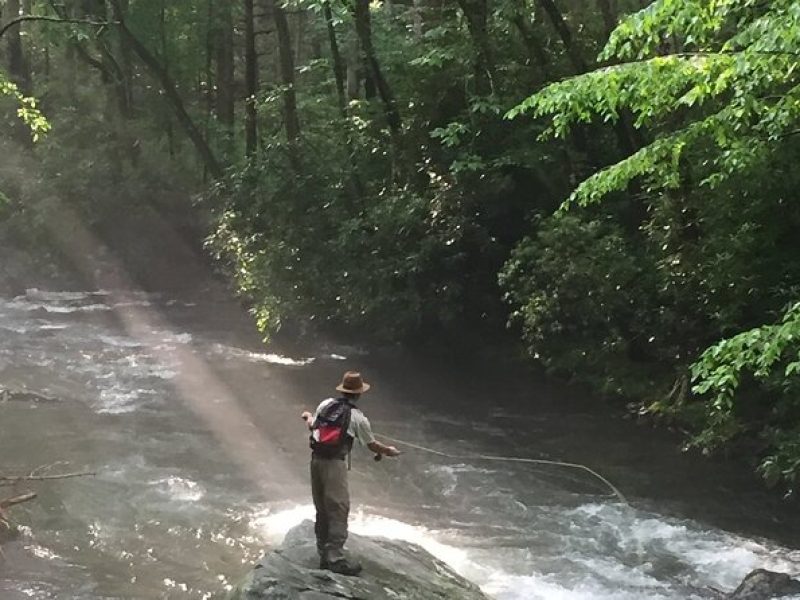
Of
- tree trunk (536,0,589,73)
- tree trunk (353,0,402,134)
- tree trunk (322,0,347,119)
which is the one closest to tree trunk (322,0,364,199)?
tree trunk (322,0,347,119)

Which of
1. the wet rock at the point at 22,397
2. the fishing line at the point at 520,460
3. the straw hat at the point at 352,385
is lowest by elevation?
the fishing line at the point at 520,460

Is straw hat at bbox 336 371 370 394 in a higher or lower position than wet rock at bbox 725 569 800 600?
higher

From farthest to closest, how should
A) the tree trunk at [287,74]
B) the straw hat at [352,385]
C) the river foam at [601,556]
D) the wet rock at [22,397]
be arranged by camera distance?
the tree trunk at [287,74] < the wet rock at [22,397] < the river foam at [601,556] < the straw hat at [352,385]

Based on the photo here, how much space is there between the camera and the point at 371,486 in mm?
11391

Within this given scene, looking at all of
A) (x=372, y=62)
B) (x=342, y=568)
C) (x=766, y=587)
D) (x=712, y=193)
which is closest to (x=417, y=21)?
(x=372, y=62)

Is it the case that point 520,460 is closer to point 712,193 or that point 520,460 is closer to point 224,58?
point 712,193

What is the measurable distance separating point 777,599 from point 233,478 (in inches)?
271

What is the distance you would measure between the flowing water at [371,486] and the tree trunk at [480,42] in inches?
221

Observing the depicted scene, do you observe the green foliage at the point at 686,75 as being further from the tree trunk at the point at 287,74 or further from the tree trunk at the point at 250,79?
the tree trunk at the point at 250,79

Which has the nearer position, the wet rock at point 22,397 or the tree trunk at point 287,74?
the wet rock at point 22,397

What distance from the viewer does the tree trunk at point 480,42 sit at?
16.5 m

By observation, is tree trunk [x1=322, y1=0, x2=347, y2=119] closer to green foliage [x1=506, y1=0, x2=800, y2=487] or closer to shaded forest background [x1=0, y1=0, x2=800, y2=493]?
shaded forest background [x1=0, y1=0, x2=800, y2=493]

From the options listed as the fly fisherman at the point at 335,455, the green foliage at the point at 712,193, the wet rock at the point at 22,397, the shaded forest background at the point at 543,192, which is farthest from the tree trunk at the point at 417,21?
the fly fisherman at the point at 335,455

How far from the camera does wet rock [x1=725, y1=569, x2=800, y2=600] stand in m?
7.54
